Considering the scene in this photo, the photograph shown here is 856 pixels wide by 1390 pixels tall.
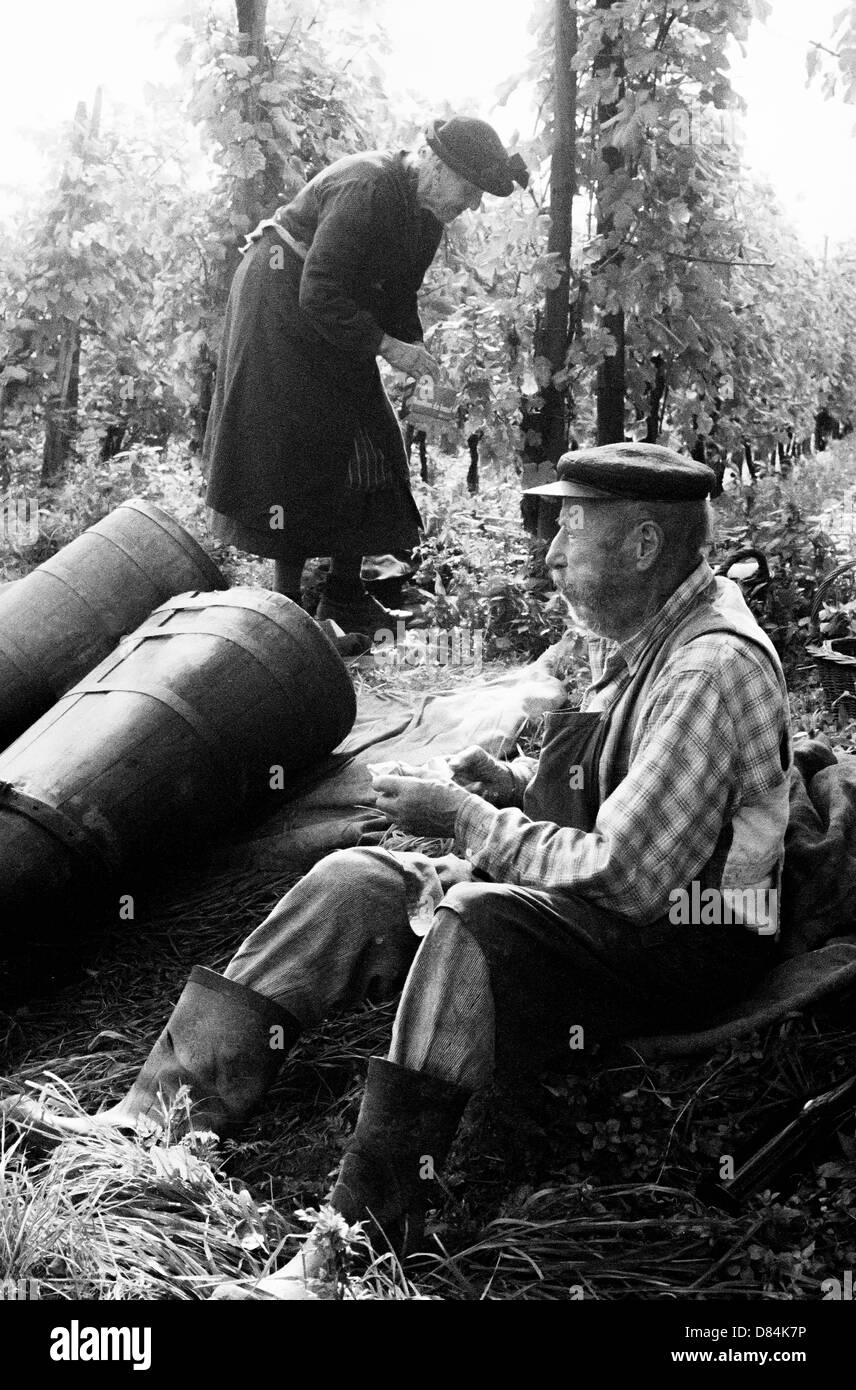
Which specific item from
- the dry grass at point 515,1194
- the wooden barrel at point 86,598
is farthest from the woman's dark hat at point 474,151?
the dry grass at point 515,1194

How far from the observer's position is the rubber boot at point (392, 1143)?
2439 millimetres

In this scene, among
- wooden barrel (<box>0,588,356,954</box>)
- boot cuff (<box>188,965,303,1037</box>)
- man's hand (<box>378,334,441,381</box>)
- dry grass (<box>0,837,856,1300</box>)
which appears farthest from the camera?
man's hand (<box>378,334,441,381</box>)

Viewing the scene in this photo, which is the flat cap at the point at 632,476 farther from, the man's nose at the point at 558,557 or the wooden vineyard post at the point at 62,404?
the wooden vineyard post at the point at 62,404

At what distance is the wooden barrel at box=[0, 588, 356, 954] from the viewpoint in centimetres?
359

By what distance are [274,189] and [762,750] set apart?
20.0 ft

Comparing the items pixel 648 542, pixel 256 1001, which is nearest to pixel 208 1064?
pixel 256 1001

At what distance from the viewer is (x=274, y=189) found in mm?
7742

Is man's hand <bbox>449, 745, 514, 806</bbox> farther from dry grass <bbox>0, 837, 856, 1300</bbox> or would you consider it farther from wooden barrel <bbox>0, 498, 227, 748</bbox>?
wooden barrel <bbox>0, 498, 227, 748</bbox>

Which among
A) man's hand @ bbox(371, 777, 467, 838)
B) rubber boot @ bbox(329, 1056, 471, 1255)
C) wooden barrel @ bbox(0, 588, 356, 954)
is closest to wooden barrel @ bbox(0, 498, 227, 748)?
wooden barrel @ bbox(0, 588, 356, 954)

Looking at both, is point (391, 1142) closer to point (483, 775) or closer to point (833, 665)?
point (483, 775)

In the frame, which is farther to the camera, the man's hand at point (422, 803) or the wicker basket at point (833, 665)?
the wicker basket at point (833, 665)

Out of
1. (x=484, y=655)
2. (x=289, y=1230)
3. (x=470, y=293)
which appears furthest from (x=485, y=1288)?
(x=470, y=293)

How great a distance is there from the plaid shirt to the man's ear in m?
0.20

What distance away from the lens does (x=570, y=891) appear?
2.55 metres
